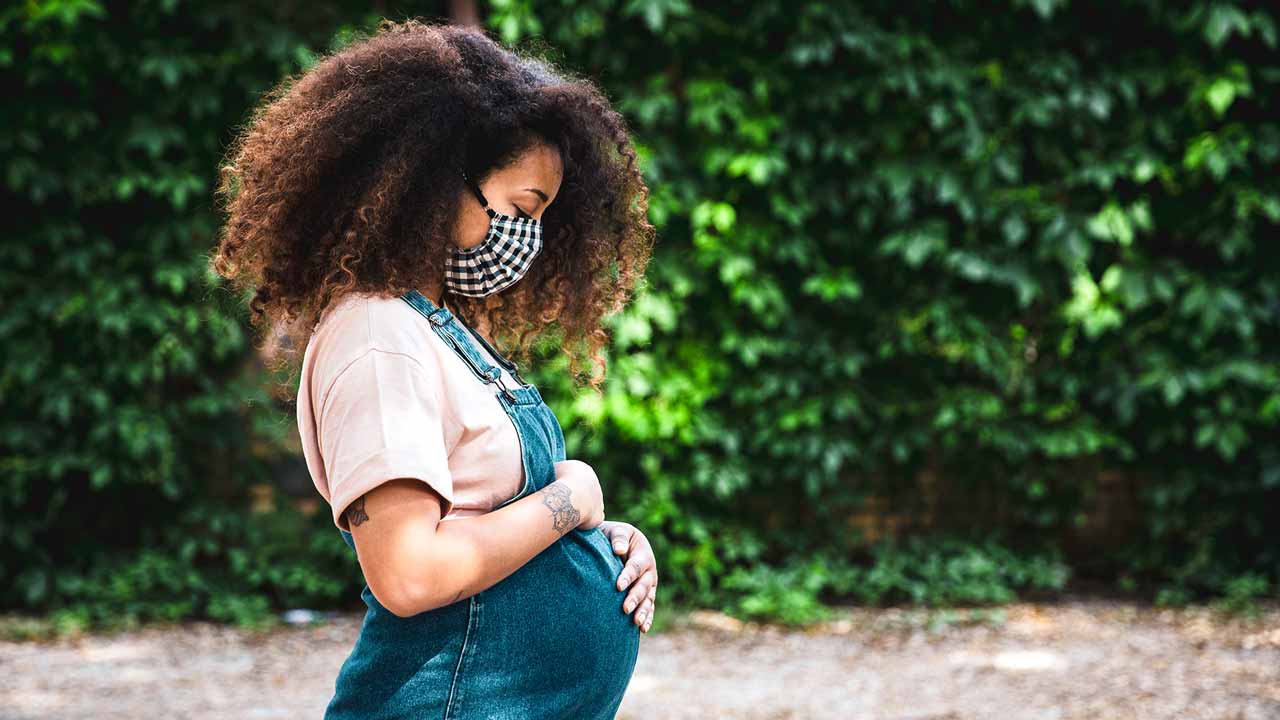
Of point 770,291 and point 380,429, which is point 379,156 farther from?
point 770,291

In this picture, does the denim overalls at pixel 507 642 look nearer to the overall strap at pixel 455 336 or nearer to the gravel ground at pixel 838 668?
the overall strap at pixel 455 336

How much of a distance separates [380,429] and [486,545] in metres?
0.18

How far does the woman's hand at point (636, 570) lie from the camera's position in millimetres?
1547

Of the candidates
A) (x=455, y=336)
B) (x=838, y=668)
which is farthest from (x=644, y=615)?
(x=838, y=668)

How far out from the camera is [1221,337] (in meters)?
5.21

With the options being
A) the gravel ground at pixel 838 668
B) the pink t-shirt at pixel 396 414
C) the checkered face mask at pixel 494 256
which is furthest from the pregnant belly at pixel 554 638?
the gravel ground at pixel 838 668

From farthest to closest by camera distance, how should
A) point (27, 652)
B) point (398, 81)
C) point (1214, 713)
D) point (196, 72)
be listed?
1. point (196, 72)
2. point (27, 652)
3. point (1214, 713)
4. point (398, 81)

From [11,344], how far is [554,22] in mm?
2709

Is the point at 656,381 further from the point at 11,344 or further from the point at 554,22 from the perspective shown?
the point at 11,344

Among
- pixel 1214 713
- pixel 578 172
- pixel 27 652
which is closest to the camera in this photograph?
pixel 578 172

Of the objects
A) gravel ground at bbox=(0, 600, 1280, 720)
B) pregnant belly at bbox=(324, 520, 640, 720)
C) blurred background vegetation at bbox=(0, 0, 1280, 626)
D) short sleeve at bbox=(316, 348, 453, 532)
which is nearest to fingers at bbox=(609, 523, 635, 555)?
pregnant belly at bbox=(324, 520, 640, 720)

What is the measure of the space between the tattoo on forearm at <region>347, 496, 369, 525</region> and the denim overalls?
0.38 feet

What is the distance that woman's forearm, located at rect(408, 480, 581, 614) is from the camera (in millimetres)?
1240

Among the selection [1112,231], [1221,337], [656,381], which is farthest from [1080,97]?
[656,381]
